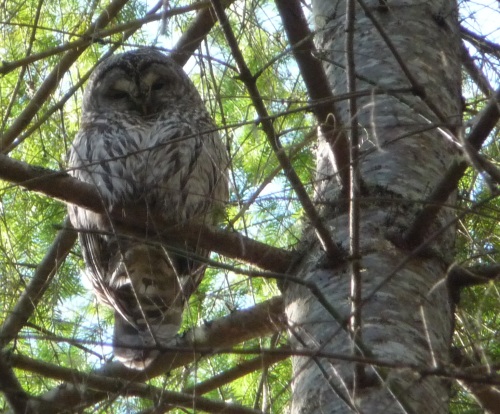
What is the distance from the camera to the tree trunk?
206cm

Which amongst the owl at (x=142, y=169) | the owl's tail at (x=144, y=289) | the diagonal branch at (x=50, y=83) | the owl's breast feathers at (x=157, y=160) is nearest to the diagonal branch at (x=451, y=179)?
the owl at (x=142, y=169)

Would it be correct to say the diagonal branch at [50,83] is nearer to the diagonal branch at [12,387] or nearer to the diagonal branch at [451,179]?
the diagonal branch at [12,387]

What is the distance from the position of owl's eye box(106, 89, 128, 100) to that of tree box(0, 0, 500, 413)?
Result: 24.3 inches

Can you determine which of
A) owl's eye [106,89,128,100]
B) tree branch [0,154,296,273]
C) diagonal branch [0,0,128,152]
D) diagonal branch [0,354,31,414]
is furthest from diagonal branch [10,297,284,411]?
owl's eye [106,89,128,100]

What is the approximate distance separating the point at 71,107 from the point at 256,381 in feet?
5.57

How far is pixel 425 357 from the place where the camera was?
2262 mm

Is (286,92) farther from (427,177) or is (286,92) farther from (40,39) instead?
(40,39)

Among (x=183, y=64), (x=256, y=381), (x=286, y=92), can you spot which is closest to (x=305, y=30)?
(x=286, y=92)

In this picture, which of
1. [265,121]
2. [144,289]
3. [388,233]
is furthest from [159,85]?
[265,121]

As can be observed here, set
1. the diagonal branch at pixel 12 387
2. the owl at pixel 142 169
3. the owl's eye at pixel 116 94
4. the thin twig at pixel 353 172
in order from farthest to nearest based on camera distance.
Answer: the owl's eye at pixel 116 94, the owl at pixel 142 169, the diagonal branch at pixel 12 387, the thin twig at pixel 353 172

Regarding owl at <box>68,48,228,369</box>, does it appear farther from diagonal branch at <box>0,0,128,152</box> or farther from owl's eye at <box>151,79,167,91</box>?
diagonal branch at <box>0,0,128,152</box>

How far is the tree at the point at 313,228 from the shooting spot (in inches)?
80.3

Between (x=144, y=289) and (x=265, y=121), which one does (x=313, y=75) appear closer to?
(x=265, y=121)

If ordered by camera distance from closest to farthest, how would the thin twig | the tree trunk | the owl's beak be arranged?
the thin twig < the tree trunk < the owl's beak
